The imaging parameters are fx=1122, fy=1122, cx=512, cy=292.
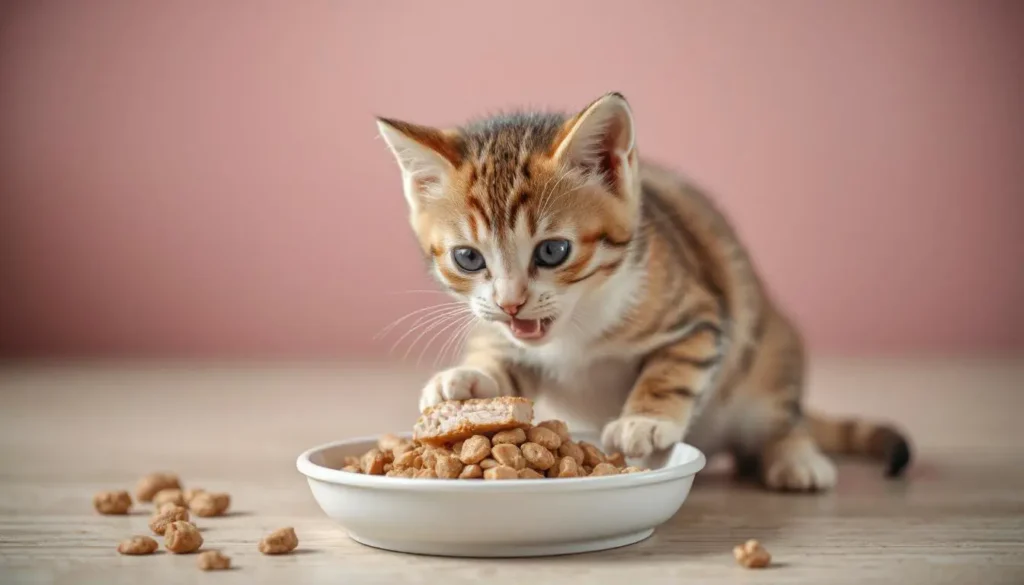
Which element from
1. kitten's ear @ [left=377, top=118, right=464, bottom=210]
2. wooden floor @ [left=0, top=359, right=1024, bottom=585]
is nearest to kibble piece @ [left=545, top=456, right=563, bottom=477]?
wooden floor @ [left=0, top=359, right=1024, bottom=585]

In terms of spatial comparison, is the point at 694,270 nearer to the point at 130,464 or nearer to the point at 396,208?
the point at 130,464

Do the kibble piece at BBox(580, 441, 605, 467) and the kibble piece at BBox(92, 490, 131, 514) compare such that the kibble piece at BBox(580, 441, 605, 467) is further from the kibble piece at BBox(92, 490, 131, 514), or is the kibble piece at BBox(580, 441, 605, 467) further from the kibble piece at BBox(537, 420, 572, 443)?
the kibble piece at BBox(92, 490, 131, 514)

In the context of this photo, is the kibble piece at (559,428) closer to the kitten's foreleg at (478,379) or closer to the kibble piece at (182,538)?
the kitten's foreleg at (478,379)

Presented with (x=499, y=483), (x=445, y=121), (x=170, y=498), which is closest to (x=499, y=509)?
(x=499, y=483)

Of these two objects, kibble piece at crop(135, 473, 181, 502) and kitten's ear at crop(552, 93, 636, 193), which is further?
kibble piece at crop(135, 473, 181, 502)

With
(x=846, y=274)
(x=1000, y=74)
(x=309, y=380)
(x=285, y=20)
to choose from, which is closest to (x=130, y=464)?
(x=309, y=380)

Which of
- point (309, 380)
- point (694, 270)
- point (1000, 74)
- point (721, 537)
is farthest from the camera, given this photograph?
point (1000, 74)
